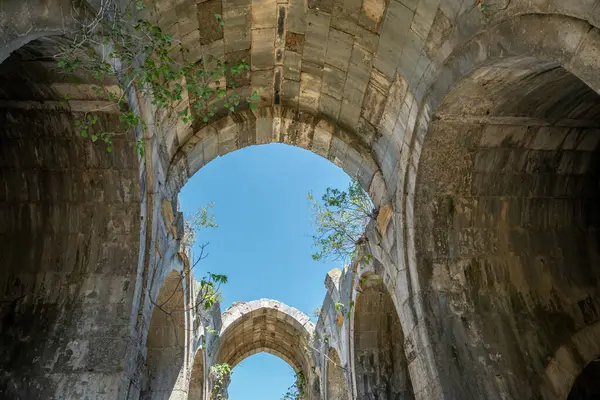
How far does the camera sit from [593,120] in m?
4.64

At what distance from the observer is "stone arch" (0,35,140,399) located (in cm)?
420

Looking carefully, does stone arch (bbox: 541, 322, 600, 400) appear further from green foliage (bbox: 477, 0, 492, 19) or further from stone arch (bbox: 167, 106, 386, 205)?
green foliage (bbox: 477, 0, 492, 19)

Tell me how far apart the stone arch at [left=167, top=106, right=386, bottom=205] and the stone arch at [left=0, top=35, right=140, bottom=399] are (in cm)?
112

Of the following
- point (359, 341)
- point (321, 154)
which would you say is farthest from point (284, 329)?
point (321, 154)

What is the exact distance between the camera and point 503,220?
16.9 feet

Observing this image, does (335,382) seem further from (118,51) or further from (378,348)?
(118,51)

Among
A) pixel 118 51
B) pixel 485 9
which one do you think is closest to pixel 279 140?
pixel 118 51

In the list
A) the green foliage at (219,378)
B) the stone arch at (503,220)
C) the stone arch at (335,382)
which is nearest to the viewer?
the stone arch at (503,220)

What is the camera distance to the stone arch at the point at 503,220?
14.1 feet

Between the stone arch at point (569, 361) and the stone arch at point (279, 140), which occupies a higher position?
the stone arch at point (279, 140)

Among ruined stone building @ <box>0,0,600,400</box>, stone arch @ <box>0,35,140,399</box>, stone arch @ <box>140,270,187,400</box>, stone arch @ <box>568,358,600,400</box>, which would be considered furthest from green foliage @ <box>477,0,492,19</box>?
stone arch @ <box>140,270,187,400</box>

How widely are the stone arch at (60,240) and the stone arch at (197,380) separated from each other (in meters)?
6.28

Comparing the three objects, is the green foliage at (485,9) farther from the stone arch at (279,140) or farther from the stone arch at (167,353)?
the stone arch at (167,353)

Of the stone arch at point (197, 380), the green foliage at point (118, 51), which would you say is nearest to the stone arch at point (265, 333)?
the stone arch at point (197, 380)
